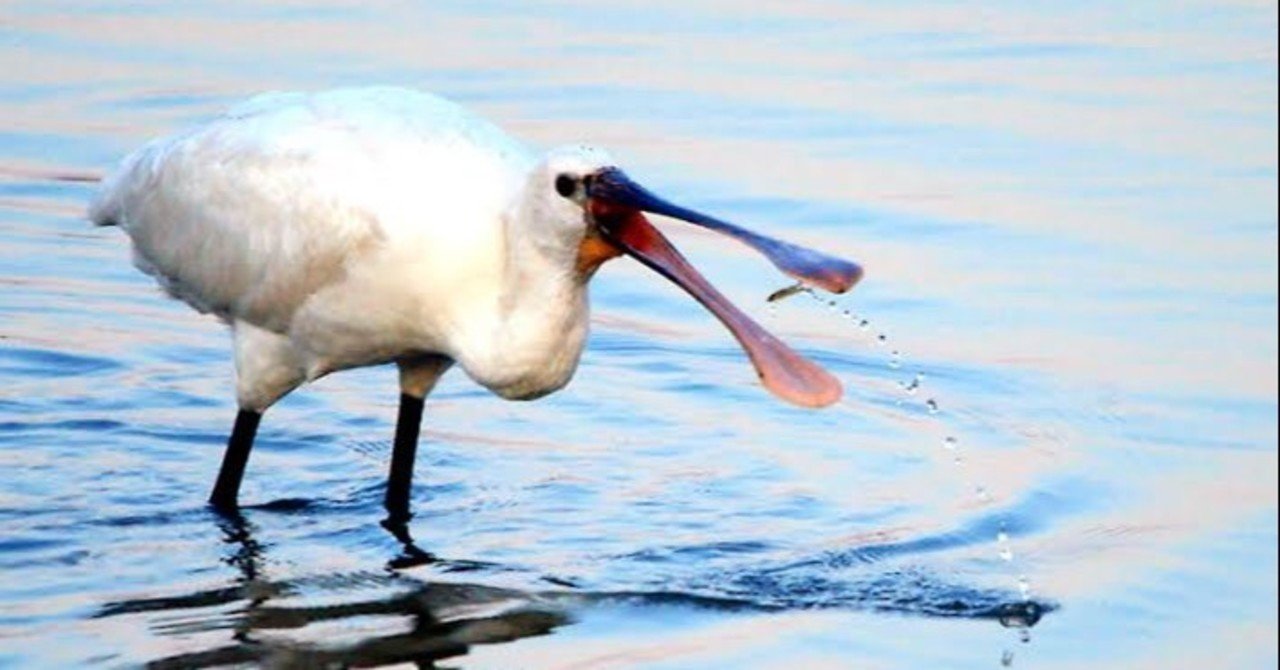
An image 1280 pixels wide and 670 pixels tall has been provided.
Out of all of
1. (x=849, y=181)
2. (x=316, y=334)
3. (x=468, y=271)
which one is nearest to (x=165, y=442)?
(x=316, y=334)

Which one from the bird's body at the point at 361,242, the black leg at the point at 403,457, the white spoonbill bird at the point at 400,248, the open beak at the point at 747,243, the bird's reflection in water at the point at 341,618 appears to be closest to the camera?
the open beak at the point at 747,243

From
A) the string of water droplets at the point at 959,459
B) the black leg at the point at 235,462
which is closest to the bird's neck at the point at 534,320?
the string of water droplets at the point at 959,459

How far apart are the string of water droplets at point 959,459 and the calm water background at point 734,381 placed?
32 millimetres

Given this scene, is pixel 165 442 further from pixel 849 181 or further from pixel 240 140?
pixel 849 181

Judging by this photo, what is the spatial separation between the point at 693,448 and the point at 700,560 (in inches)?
53.6

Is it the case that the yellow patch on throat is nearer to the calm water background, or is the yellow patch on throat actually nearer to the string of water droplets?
the string of water droplets

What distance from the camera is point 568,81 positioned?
53.5 ft

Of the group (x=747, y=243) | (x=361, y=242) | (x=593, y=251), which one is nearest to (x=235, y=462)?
(x=361, y=242)

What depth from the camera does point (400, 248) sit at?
955 cm

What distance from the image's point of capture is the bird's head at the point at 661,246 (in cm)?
855

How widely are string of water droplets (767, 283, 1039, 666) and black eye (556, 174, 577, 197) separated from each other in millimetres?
584

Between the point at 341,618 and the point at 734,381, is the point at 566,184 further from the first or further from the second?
the point at 734,381

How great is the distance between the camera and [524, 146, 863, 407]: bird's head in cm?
855

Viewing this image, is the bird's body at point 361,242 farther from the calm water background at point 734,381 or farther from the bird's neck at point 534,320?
the calm water background at point 734,381
